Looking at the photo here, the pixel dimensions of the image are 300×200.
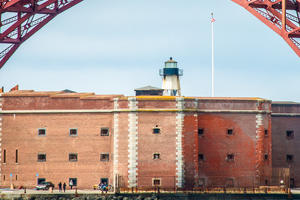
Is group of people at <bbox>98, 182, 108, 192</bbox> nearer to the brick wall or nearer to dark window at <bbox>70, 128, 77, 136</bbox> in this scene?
dark window at <bbox>70, 128, 77, 136</bbox>

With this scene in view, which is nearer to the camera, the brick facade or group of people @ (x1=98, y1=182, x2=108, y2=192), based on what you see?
group of people @ (x1=98, y1=182, x2=108, y2=192)

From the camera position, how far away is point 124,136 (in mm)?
64562

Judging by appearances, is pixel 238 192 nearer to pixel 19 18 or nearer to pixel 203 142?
pixel 203 142

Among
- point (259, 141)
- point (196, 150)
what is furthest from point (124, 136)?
point (259, 141)

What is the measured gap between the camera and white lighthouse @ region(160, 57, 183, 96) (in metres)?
78.1

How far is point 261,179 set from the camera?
66.4 meters

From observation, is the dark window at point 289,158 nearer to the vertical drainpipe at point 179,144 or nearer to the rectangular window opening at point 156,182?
the vertical drainpipe at point 179,144

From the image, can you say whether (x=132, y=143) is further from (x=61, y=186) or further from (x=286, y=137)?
(x=286, y=137)

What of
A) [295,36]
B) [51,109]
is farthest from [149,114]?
[295,36]

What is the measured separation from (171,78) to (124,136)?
1539 centimetres

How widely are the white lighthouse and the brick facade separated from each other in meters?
12.2

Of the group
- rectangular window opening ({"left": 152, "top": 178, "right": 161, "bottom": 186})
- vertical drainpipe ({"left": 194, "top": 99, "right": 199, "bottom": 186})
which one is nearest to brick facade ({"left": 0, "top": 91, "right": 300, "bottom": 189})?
vertical drainpipe ({"left": 194, "top": 99, "right": 199, "bottom": 186})

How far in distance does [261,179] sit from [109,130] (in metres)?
12.9

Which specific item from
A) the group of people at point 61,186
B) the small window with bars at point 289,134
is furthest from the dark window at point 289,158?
the group of people at point 61,186
